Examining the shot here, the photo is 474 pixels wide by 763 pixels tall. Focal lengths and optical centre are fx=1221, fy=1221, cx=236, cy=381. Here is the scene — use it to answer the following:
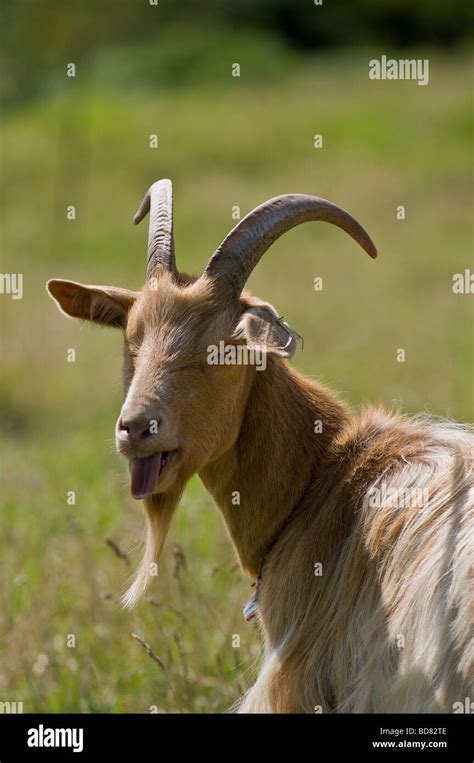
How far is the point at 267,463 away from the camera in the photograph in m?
5.68

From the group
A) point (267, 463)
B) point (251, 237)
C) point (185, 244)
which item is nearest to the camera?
point (251, 237)

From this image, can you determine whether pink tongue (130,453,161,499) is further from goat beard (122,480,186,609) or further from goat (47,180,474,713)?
goat beard (122,480,186,609)

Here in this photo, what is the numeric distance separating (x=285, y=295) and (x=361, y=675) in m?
13.5

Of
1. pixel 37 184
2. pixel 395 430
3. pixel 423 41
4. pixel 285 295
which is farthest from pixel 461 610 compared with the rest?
pixel 423 41

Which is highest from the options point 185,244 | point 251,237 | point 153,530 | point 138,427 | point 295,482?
point 185,244

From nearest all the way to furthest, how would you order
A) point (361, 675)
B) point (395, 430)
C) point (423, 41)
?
point (361, 675) → point (395, 430) → point (423, 41)

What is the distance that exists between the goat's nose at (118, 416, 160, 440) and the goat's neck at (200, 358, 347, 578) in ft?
2.20

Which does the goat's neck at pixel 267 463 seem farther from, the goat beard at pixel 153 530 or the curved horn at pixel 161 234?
the curved horn at pixel 161 234

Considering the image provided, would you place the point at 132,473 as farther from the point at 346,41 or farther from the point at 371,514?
the point at 346,41

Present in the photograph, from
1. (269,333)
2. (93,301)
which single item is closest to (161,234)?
(93,301)

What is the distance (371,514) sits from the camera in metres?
5.43

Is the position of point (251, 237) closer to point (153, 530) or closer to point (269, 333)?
point (269, 333)

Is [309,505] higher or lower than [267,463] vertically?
lower

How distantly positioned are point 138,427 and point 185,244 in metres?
19.2
